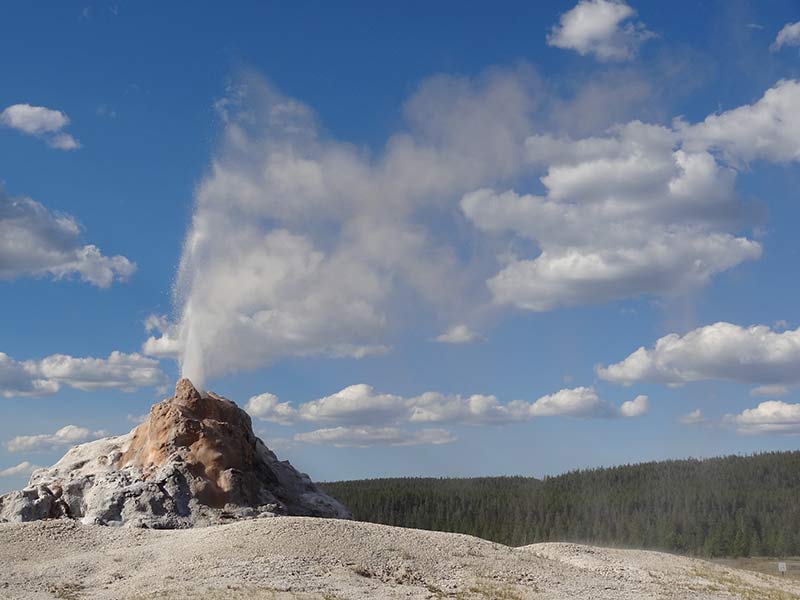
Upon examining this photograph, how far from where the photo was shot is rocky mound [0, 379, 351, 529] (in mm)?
34469

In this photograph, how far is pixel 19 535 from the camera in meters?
29.6

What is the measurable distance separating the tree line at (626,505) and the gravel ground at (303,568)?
59.9 m

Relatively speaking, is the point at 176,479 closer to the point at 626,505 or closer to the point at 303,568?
the point at 303,568

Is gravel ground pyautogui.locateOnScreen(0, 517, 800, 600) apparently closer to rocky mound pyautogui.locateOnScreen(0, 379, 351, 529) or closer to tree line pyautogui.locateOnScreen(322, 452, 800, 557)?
rocky mound pyautogui.locateOnScreen(0, 379, 351, 529)

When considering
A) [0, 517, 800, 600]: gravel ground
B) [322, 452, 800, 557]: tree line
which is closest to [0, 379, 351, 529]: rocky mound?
[0, 517, 800, 600]: gravel ground

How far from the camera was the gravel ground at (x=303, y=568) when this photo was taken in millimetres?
23828

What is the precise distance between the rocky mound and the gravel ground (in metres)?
3.77

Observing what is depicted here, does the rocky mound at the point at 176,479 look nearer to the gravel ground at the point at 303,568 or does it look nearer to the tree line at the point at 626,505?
the gravel ground at the point at 303,568

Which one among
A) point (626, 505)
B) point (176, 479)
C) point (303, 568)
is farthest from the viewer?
point (626, 505)

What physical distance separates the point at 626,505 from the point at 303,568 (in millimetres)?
85022

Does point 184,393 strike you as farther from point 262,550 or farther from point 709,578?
point 709,578

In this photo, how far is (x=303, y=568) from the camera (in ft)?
83.6

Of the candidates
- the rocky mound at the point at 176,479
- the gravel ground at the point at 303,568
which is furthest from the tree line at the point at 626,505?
the gravel ground at the point at 303,568

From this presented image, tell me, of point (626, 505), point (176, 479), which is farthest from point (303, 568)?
point (626, 505)
